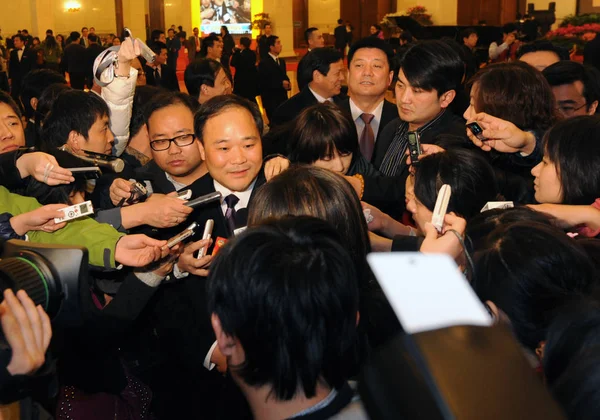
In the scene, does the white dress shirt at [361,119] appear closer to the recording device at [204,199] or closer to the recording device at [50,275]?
the recording device at [204,199]

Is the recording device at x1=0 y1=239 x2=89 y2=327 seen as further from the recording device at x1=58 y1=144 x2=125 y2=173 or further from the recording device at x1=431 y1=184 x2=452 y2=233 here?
the recording device at x1=58 y1=144 x2=125 y2=173

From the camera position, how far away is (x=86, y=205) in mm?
1781

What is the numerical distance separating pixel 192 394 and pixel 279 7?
20.8 m

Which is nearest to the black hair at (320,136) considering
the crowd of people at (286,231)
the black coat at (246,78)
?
the crowd of people at (286,231)

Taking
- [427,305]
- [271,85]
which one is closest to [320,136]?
[427,305]

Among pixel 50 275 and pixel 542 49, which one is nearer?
pixel 50 275

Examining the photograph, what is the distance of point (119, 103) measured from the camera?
299cm

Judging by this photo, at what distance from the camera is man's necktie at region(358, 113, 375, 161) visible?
3.52 metres

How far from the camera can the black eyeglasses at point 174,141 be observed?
257 centimetres

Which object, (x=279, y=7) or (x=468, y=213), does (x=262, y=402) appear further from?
(x=279, y=7)

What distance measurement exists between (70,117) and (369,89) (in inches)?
63.4

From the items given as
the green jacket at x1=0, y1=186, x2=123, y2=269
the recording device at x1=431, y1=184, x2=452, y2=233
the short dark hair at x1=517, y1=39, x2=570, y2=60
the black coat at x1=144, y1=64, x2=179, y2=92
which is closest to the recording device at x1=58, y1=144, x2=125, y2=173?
the green jacket at x1=0, y1=186, x2=123, y2=269

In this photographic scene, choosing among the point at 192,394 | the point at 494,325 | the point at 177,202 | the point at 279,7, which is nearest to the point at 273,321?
the point at 494,325

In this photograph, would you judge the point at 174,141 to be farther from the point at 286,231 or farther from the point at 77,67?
the point at 77,67
